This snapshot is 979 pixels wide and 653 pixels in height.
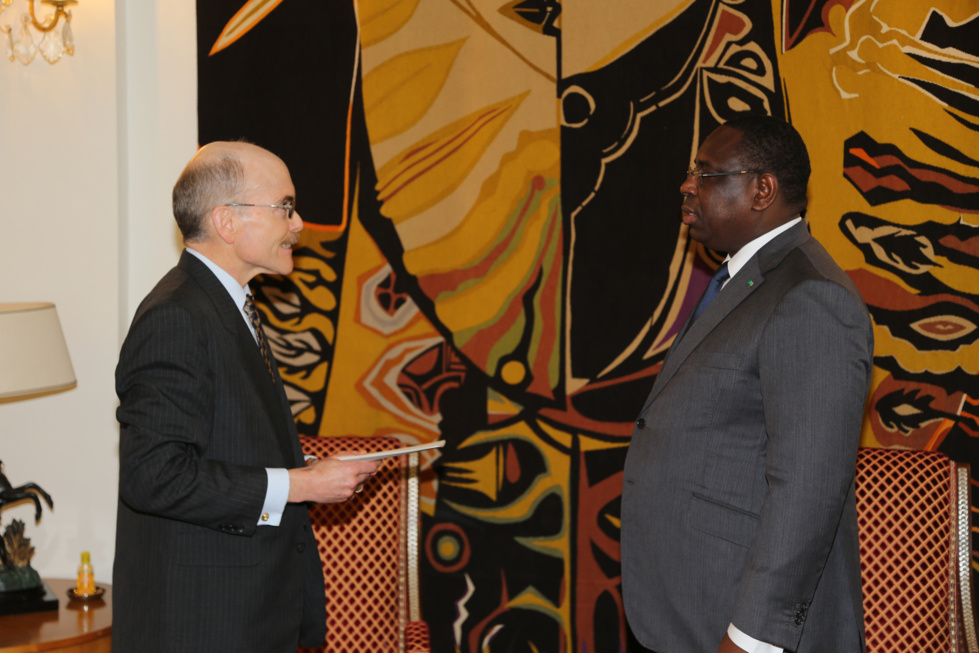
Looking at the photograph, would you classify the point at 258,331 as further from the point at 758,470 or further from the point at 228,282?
the point at 758,470

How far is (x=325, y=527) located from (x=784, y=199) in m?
1.71

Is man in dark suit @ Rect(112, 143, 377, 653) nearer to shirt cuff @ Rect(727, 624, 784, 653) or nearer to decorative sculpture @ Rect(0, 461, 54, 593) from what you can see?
shirt cuff @ Rect(727, 624, 784, 653)

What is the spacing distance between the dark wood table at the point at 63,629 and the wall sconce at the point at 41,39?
1973 mm

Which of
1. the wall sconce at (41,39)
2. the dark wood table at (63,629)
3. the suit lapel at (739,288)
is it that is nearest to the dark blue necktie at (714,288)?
the suit lapel at (739,288)

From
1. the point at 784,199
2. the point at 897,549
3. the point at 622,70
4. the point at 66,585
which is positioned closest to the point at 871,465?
the point at 897,549

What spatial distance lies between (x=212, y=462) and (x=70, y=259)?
1.83 metres

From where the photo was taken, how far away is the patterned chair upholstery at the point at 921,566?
8.69 feet

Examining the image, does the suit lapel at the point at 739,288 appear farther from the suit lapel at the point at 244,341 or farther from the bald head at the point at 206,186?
the bald head at the point at 206,186

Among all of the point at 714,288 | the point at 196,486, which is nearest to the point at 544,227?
the point at 714,288

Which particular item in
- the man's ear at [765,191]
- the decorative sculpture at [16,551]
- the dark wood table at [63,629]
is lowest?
the dark wood table at [63,629]

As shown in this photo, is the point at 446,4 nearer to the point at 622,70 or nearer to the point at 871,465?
the point at 622,70

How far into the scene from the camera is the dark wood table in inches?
104

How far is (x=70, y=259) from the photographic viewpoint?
3.29 m

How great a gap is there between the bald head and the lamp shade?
1.08 meters
